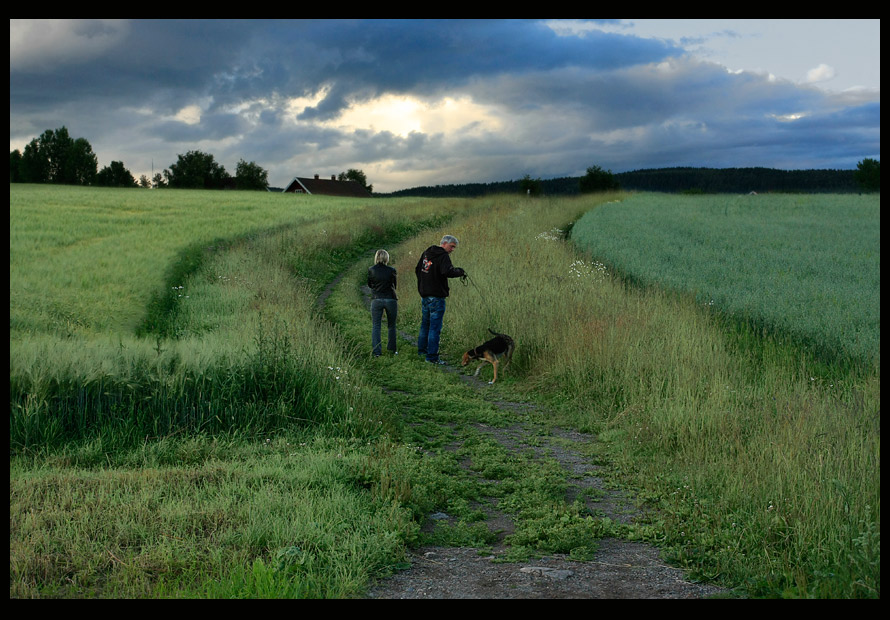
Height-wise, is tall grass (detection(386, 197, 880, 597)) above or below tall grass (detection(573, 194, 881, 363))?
below

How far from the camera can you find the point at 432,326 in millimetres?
12188

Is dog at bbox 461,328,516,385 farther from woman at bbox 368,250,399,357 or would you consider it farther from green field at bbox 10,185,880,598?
woman at bbox 368,250,399,357

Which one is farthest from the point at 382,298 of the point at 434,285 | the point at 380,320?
the point at 434,285

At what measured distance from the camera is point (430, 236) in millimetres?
27719

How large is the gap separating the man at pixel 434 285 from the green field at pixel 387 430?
1.04 meters

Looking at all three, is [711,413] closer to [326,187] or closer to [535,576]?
[535,576]

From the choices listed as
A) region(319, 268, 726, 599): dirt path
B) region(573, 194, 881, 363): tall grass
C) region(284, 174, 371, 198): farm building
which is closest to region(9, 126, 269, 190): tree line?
region(284, 174, 371, 198): farm building

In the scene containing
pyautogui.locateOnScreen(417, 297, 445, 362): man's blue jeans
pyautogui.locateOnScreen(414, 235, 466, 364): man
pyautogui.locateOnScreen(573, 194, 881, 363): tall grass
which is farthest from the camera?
pyautogui.locateOnScreen(417, 297, 445, 362): man's blue jeans

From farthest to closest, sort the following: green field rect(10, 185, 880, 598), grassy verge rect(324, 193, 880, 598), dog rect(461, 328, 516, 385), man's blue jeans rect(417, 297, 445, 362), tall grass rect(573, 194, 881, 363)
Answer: man's blue jeans rect(417, 297, 445, 362)
tall grass rect(573, 194, 881, 363)
dog rect(461, 328, 516, 385)
grassy verge rect(324, 193, 880, 598)
green field rect(10, 185, 880, 598)

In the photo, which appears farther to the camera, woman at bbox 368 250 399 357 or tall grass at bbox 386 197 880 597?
woman at bbox 368 250 399 357

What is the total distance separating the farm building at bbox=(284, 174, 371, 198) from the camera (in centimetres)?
8050

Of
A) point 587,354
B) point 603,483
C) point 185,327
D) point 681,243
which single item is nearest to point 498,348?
point 587,354

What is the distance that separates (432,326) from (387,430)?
4.69 metres
